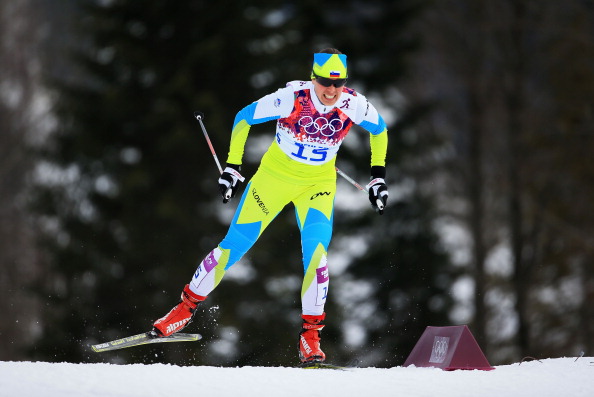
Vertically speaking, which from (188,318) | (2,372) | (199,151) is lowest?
(2,372)

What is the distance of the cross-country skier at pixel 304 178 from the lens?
7344mm

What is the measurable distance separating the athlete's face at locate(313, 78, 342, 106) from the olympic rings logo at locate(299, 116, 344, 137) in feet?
0.52

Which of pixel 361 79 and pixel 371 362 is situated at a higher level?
pixel 361 79

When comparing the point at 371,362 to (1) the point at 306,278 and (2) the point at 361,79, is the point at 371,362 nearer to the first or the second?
(2) the point at 361,79

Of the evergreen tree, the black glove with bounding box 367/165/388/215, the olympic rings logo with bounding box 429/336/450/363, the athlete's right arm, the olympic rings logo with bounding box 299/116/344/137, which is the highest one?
the evergreen tree

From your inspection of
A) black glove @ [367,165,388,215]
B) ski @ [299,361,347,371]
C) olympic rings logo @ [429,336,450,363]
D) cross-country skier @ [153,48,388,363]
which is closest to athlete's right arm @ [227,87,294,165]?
cross-country skier @ [153,48,388,363]

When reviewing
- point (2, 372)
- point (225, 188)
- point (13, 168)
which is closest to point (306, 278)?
point (225, 188)

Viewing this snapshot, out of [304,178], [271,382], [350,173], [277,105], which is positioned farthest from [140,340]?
[350,173]

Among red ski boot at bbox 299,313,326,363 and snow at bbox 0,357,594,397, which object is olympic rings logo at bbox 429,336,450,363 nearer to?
snow at bbox 0,357,594,397

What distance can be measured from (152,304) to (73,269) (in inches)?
86.8

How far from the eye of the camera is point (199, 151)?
18.1 m

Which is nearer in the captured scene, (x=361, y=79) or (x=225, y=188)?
(x=225, y=188)

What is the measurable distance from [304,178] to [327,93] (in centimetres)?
73

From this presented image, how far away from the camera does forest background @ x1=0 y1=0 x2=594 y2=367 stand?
17.8m
